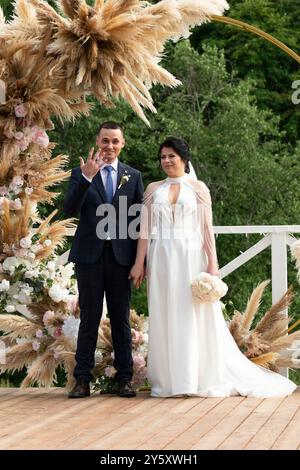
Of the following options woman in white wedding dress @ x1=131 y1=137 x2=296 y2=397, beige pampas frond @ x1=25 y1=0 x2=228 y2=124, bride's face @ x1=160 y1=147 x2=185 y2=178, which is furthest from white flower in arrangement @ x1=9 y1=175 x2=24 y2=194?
bride's face @ x1=160 y1=147 x2=185 y2=178

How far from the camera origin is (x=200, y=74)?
87.7ft

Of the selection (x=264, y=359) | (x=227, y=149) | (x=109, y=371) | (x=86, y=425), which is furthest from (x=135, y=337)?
(x=227, y=149)

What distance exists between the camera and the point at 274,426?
5.77 meters

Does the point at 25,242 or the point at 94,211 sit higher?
the point at 94,211

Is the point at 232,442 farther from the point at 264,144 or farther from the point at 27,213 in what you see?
the point at 264,144

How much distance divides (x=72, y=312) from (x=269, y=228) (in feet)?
5.08

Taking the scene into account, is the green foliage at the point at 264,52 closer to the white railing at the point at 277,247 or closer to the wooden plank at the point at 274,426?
the white railing at the point at 277,247

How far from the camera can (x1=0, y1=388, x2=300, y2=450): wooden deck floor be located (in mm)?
5305

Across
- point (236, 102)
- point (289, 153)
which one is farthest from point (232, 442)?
point (289, 153)

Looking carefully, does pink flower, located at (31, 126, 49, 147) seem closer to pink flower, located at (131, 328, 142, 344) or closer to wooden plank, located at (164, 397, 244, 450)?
pink flower, located at (131, 328, 142, 344)

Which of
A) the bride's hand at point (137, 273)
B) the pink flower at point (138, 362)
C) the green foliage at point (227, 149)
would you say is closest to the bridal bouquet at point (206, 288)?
the bride's hand at point (137, 273)

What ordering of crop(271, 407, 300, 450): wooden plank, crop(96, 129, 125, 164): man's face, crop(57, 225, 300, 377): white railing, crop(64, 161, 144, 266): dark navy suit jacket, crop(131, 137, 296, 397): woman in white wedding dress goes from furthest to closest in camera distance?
crop(57, 225, 300, 377): white railing, crop(131, 137, 296, 397): woman in white wedding dress, crop(96, 129, 125, 164): man's face, crop(64, 161, 144, 266): dark navy suit jacket, crop(271, 407, 300, 450): wooden plank

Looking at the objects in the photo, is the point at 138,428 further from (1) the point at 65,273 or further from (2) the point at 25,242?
(1) the point at 65,273

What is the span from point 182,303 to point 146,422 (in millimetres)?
1224
